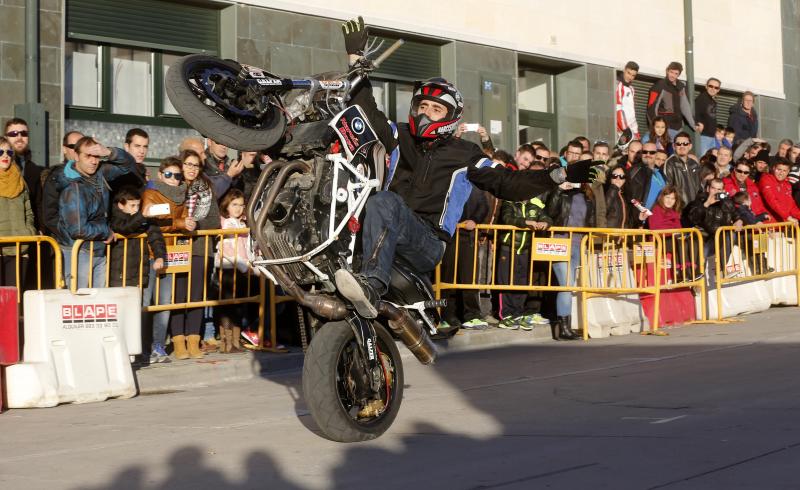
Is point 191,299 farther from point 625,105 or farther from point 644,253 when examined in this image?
point 625,105

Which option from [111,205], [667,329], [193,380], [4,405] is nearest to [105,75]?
[111,205]

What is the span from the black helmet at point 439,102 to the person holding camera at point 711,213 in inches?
367

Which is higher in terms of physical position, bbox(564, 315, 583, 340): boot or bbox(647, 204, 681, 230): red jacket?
bbox(647, 204, 681, 230): red jacket

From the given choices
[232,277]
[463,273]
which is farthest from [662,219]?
[232,277]

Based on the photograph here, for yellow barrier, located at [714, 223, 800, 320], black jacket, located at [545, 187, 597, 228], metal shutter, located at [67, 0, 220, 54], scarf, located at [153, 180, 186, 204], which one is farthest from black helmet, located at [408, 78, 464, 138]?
yellow barrier, located at [714, 223, 800, 320]

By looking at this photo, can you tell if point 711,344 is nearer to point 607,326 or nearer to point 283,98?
point 607,326

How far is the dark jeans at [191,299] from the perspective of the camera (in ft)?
39.0

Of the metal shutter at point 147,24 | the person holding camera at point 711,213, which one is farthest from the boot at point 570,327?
the metal shutter at point 147,24

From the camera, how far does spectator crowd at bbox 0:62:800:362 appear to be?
11.1m

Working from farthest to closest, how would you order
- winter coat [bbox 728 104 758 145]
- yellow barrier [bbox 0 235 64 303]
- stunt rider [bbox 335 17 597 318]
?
A: 1. winter coat [bbox 728 104 758 145]
2. yellow barrier [bbox 0 235 64 303]
3. stunt rider [bbox 335 17 597 318]

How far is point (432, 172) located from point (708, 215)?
30.9ft

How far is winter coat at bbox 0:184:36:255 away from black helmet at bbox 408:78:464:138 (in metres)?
4.48

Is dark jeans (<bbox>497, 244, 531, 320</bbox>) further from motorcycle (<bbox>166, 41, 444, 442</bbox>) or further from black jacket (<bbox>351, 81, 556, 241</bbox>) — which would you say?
motorcycle (<bbox>166, 41, 444, 442</bbox>)

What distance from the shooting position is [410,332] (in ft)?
24.2
